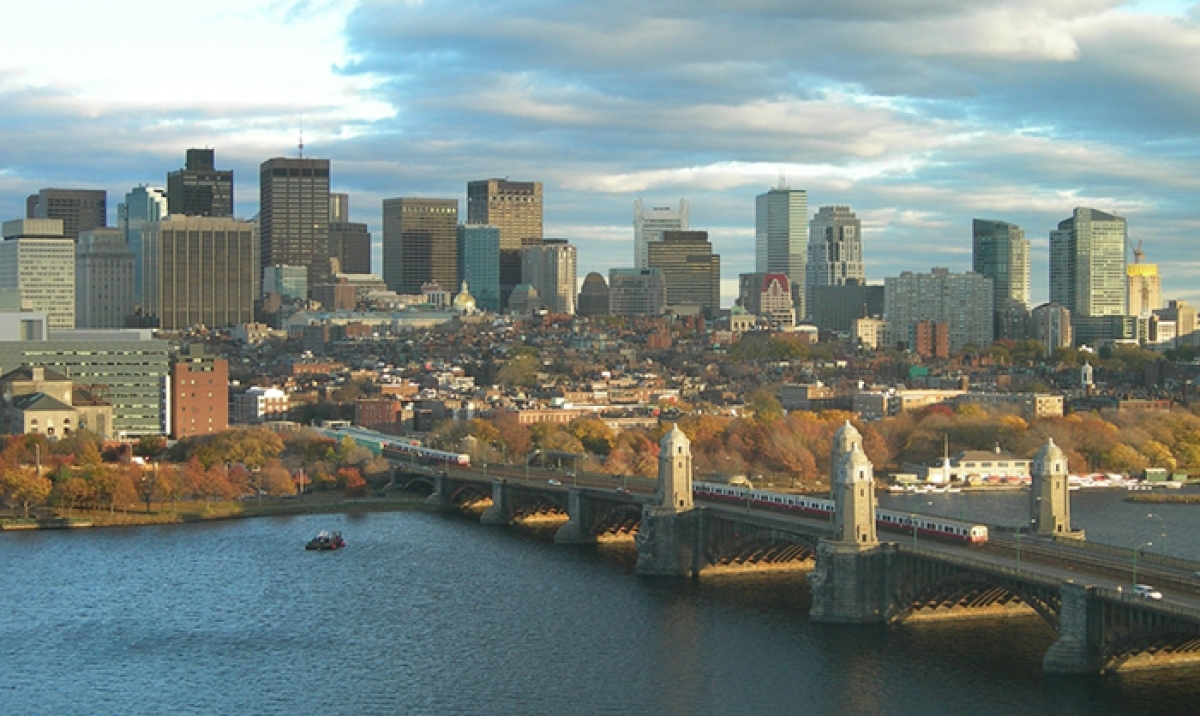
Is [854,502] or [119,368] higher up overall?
[119,368]

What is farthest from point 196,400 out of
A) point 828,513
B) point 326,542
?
point 828,513

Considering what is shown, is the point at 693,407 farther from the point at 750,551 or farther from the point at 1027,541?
the point at 1027,541

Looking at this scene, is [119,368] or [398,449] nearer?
[398,449]

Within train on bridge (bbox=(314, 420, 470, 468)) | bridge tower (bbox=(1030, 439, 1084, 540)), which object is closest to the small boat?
train on bridge (bbox=(314, 420, 470, 468))

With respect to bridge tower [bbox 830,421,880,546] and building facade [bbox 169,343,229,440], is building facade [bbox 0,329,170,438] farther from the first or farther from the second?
bridge tower [bbox 830,421,880,546]

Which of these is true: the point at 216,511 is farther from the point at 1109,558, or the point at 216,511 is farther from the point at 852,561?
the point at 1109,558
